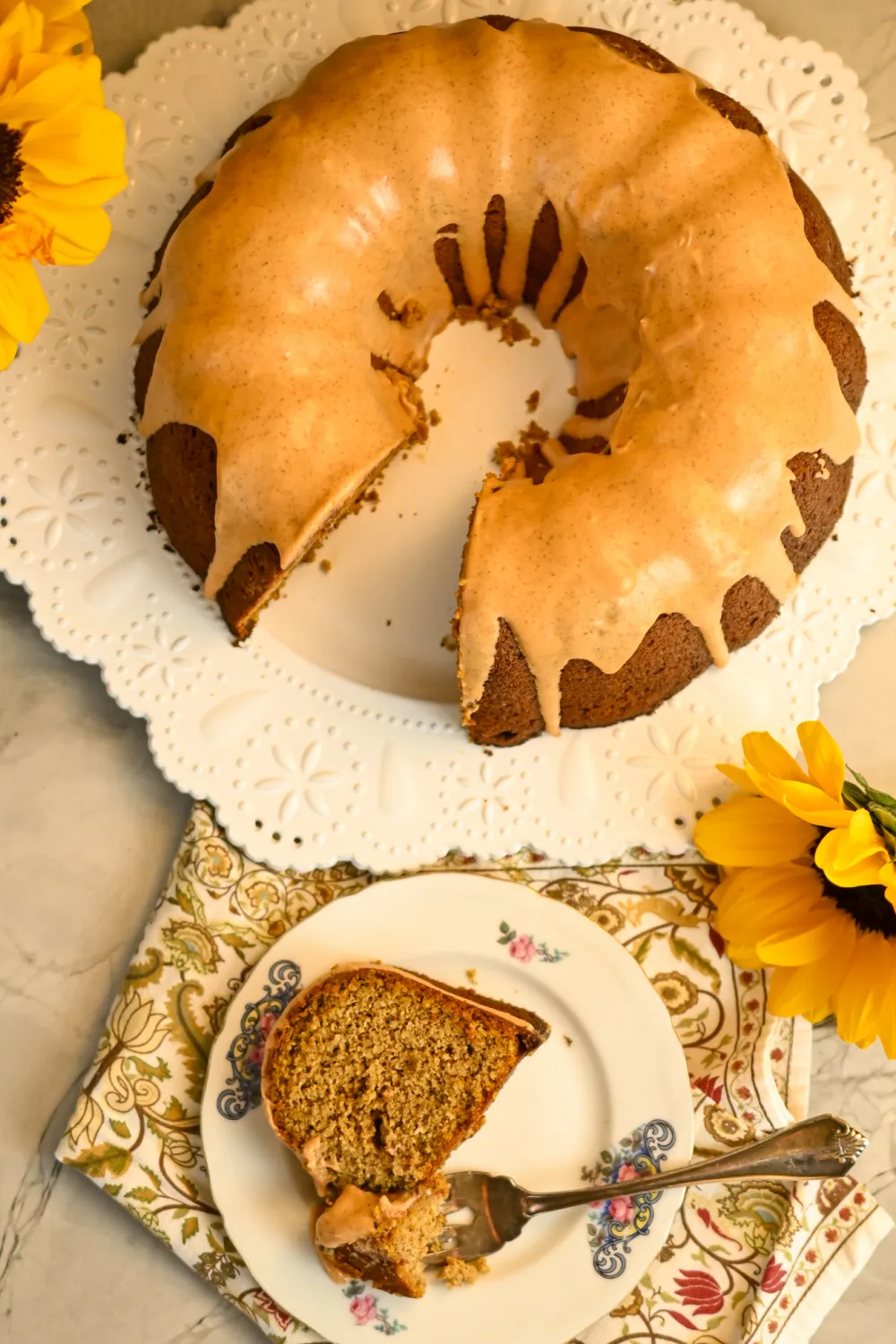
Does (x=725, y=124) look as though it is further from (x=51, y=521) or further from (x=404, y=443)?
(x=51, y=521)

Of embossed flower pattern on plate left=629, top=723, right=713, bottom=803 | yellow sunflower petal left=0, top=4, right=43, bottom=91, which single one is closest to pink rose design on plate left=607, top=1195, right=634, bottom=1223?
embossed flower pattern on plate left=629, top=723, right=713, bottom=803

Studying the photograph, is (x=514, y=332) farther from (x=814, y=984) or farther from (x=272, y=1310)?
(x=272, y=1310)

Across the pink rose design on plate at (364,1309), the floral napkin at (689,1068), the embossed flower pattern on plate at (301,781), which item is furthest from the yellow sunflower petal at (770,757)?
the pink rose design on plate at (364,1309)

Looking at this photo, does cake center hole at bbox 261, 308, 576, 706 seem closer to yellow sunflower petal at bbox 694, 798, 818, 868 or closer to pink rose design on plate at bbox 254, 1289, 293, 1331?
yellow sunflower petal at bbox 694, 798, 818, 868

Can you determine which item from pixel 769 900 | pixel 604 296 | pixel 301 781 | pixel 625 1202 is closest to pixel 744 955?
pixel 769 900

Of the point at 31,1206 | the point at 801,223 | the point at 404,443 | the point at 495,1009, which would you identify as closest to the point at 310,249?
the point at 404,443

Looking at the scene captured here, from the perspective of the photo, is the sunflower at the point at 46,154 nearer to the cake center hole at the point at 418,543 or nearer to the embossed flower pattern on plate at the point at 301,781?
the cake center hole at the point at 418,543
